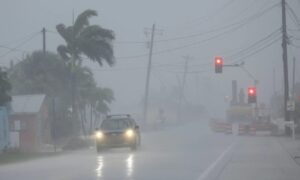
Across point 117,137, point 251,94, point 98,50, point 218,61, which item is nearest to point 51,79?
point 98,50

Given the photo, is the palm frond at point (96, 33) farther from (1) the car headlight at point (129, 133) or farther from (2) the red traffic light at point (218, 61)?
(1) the car headlight at point (129, 133)

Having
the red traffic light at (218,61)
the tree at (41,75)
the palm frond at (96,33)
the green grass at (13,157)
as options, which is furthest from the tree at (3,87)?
the tree at (41,75)

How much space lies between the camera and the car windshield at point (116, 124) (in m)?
39.2

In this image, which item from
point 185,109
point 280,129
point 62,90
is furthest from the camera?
point 185,109

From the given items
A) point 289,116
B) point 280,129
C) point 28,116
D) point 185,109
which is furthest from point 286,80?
point 185,109

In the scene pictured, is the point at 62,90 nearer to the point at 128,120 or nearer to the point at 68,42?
the point at 68,42

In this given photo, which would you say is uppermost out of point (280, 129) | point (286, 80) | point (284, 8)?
point (284, 8)

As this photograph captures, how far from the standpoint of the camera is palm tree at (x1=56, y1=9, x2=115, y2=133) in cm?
5653

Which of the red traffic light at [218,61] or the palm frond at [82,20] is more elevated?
the palm frond at [82,20]

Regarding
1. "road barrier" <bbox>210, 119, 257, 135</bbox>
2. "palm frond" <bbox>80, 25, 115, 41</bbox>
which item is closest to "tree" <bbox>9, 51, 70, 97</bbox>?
"palm frond" <bbox>80, 25, 115, 41</bbox>

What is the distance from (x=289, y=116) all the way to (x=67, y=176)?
4111 centimetres

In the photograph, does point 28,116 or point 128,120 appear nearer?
point 128,120

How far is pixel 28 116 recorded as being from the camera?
187ft

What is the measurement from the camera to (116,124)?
3959 cm
